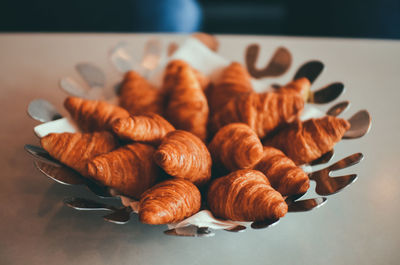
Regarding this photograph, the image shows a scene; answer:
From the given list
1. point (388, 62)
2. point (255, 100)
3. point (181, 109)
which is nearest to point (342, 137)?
point (255, 100)

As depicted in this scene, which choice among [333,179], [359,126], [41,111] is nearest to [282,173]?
[333,179]

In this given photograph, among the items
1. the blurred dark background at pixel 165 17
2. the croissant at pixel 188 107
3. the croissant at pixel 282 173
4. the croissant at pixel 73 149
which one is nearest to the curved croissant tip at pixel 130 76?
the croissant at pixel 188 107

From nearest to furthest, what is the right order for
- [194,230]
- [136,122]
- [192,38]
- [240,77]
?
1. [194,230]
2. [136,122]
3. [240,77]
4. [192,38]

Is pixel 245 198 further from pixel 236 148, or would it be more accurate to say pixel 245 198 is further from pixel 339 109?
pixel 339 109

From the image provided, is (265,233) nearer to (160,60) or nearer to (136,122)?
(136,122)

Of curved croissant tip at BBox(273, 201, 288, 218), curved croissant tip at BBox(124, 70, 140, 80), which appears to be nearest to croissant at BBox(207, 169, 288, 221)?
curved croissant tip at BBox(273, 201, 288, 218)

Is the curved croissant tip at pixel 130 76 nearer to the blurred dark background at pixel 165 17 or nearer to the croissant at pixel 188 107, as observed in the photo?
the croissant at pixel 188 107
